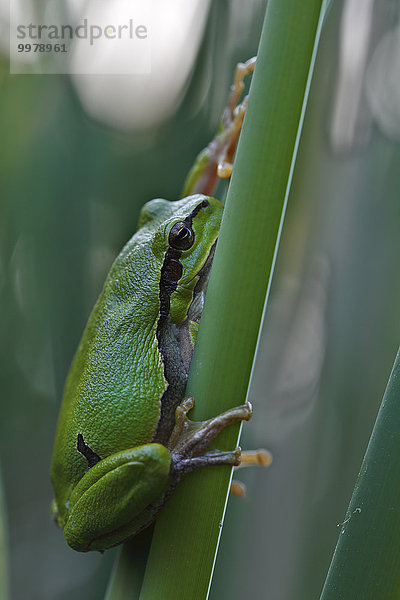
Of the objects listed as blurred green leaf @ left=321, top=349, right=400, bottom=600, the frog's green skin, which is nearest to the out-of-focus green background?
the frog's green skin

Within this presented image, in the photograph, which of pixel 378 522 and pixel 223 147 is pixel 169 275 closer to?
pixel 223 147

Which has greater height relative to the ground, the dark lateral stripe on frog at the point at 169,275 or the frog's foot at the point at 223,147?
the frog's foot at the point at 223,147

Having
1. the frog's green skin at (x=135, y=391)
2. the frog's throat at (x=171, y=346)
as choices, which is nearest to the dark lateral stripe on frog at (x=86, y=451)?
the frog's green skin at (x=135, y=391)

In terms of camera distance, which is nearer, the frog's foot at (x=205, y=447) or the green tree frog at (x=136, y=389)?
the frog's foot at (x=205, y=447)

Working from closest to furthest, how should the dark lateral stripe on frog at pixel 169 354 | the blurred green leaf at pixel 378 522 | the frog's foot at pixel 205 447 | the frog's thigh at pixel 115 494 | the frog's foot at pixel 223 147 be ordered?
1. the blurred green leaf at pixel 378 522
2. the frog's foot at pixel 205 447
3. the frog's thigh at pixel 115 494
4. the dark lateral stripe on frog at pixel 169 354
5. the frog's foot at pixel 223 147

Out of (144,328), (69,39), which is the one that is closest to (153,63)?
(69,39)

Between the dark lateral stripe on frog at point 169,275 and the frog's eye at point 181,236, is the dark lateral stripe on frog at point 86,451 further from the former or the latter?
the frog's eye at point 181,236

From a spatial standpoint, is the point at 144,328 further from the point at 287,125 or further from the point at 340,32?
the point at 340,32
